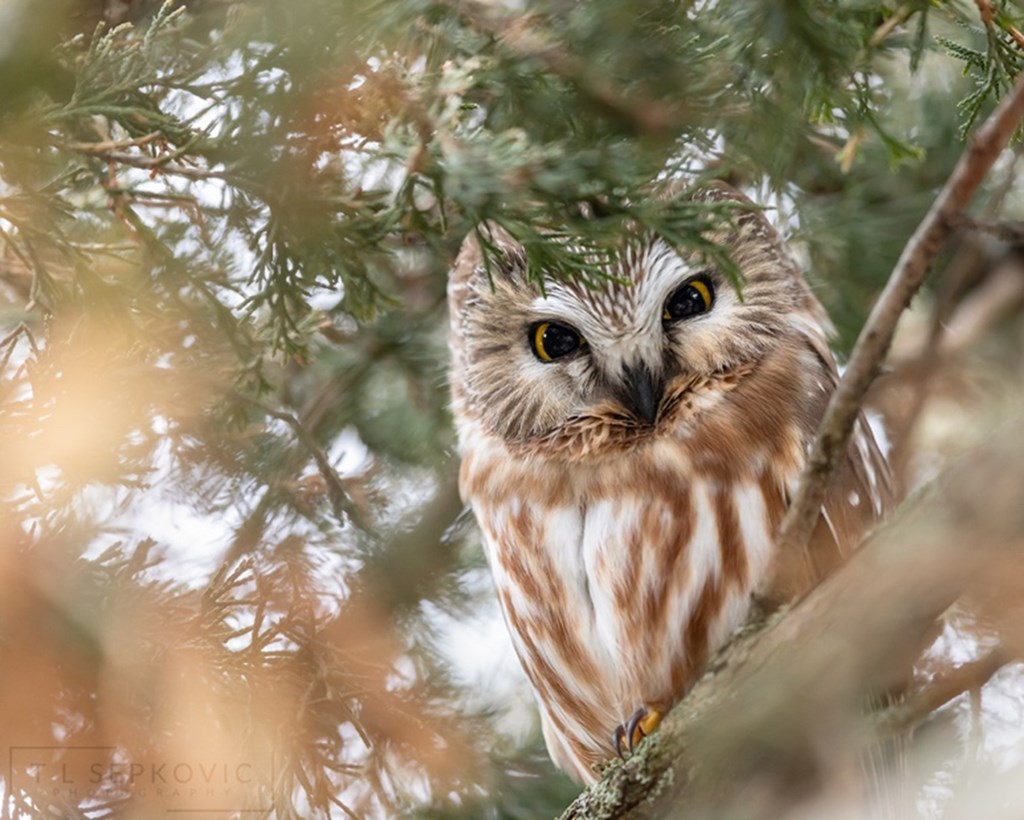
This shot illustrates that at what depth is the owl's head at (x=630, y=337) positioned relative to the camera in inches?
126

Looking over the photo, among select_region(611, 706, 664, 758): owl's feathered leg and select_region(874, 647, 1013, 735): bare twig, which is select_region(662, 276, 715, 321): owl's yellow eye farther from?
select_region(874, 647, 1013, 735): bare twig

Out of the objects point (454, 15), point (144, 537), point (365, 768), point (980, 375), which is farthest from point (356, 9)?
point (980, 375)

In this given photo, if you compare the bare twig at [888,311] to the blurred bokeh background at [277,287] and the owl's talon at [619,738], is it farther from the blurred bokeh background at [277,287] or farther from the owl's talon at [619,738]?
the owl's talon at [619,738]

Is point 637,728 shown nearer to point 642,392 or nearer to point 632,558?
point 632,558

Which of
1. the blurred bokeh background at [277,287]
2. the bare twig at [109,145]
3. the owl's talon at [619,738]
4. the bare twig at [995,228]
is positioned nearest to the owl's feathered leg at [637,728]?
the owl's talon at [619,738]

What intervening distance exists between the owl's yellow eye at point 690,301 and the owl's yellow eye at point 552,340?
249 millimetres

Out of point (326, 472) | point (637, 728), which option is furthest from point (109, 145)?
point (637, 728)

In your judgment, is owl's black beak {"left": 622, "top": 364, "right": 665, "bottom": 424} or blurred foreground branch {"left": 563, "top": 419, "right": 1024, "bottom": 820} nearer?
blurred foreground branch {"left": 563, "top": 419, "right": 1024, "bottom": 820}

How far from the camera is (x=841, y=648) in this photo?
1.83m

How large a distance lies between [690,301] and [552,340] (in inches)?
15.7

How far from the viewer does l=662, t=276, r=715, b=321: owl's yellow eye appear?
Answer: 3.25m

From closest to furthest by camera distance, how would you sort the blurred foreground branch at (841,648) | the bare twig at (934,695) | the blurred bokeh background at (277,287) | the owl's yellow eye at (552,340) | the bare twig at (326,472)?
the blurred foreground branch at (841,648) → the bare twig at (934,695) → the blurred bokeh background at (277,287) → the bare twig at (326,472) → the owl's yellow eye at (552,340)

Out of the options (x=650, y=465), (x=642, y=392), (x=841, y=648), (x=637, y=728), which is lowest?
(x=841, y=648)

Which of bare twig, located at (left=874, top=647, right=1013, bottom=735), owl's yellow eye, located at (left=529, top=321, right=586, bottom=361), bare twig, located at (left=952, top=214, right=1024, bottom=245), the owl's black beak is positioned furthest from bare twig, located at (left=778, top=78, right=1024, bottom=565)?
owl's yellow eye, located at (left=529, top=321, right=586, bottom=361)
